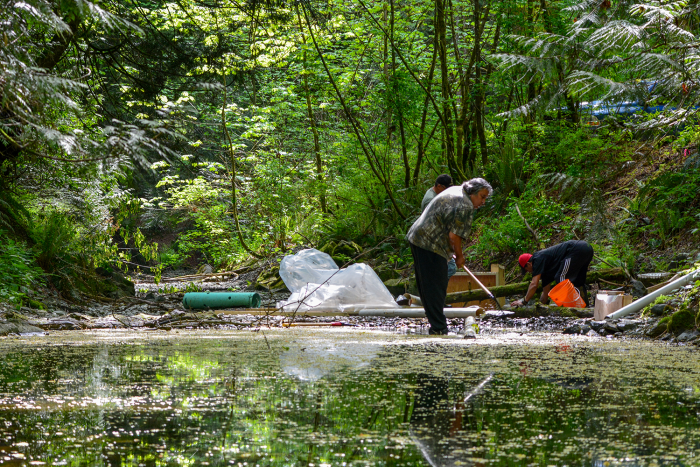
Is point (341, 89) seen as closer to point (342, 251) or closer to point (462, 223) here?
point (342, 251)

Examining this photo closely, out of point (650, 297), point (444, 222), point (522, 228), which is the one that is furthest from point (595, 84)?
point (444, 222)

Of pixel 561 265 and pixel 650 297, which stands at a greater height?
pixel 561 265

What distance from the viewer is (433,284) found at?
560cm

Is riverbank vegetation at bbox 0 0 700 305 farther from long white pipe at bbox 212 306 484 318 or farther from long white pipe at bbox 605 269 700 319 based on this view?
long white pipe at bbox 212 306 484 318

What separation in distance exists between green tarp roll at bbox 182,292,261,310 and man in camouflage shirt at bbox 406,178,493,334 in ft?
11.2

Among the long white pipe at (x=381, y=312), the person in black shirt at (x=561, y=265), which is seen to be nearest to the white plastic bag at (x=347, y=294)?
the long white pipe at (x=381, y=312)

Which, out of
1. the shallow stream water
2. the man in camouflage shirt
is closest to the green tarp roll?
the man in camouflage shirt

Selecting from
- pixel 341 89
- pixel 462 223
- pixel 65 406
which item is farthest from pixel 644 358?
pixel 341 89

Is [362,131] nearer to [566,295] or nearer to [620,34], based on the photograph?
[620,34]

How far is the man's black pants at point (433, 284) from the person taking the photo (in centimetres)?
559

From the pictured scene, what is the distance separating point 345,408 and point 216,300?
662 cm

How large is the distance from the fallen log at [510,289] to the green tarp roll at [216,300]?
107 inches

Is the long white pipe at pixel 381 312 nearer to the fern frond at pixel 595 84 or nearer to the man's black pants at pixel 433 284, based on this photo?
the man's black pants at pixel 433 284

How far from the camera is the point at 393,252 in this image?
1131 centimetres
